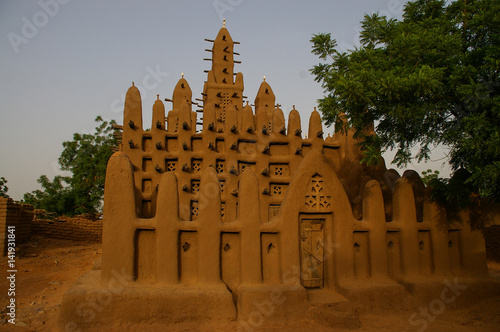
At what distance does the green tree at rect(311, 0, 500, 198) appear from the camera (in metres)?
8.11

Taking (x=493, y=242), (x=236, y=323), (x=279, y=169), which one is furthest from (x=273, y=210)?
(x=493, y=242)

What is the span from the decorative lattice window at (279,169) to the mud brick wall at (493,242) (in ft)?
36.2

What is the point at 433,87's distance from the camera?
838 centimetres

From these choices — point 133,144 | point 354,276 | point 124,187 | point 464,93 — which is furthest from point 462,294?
point 133,144

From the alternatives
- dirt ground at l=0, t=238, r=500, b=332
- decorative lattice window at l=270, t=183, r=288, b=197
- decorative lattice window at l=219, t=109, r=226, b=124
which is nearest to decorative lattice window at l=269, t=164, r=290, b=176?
decorative lattice window at l=270, t=183, r=288, b=197

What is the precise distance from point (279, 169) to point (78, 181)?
24.7m

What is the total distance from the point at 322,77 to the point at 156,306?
321 inches

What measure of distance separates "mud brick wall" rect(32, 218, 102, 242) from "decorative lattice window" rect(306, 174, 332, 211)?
1672 centimetres

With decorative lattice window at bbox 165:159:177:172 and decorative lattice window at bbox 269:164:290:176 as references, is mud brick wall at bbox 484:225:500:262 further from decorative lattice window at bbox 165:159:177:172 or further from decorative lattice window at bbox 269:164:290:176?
decorative lattice window at bbox 165:159:177:172

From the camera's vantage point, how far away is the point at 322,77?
35.1 ft

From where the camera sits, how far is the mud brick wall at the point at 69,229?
1914cm

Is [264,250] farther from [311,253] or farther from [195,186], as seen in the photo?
[195,186]

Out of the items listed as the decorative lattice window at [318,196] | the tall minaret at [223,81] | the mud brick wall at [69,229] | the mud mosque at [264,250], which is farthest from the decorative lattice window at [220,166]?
the mud brick wall at [69,229]

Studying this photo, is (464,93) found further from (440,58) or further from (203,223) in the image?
(203,223)
